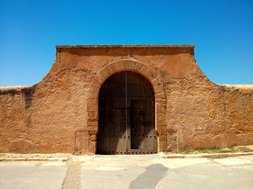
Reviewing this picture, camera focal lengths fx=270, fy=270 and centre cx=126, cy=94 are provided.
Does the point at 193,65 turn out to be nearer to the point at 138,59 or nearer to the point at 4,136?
the point at 138,59

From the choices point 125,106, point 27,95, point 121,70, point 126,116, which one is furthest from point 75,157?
point 121,70

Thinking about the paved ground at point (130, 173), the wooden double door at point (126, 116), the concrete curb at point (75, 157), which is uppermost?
the wooden double door at point (126, 116)

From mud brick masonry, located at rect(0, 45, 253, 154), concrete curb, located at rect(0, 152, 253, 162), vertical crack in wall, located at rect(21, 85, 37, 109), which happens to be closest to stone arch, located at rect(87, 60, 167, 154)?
mud brick masonry, located at rect(0, 45, 253, 154)

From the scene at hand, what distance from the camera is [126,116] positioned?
833 centimetres

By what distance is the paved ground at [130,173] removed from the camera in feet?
15.8

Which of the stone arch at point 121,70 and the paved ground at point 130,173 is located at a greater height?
the stone arch at point 121,70

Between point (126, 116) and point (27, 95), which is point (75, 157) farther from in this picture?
point (27, 95)

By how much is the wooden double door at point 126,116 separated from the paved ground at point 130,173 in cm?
76

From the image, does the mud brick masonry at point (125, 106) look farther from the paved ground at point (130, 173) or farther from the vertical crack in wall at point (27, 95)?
the paved ground at point (130, 173)

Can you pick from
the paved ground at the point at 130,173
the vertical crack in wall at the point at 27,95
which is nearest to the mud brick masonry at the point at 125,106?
the vertical crack in wall at the point at 27,95

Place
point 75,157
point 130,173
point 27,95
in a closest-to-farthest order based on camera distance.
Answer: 1. point 130,173
2. point 75,157
3. point 27,95

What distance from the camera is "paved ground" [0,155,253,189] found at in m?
4.83

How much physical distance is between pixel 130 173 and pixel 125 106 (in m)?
2.95

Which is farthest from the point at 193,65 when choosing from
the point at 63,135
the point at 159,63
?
the point at 63,135
